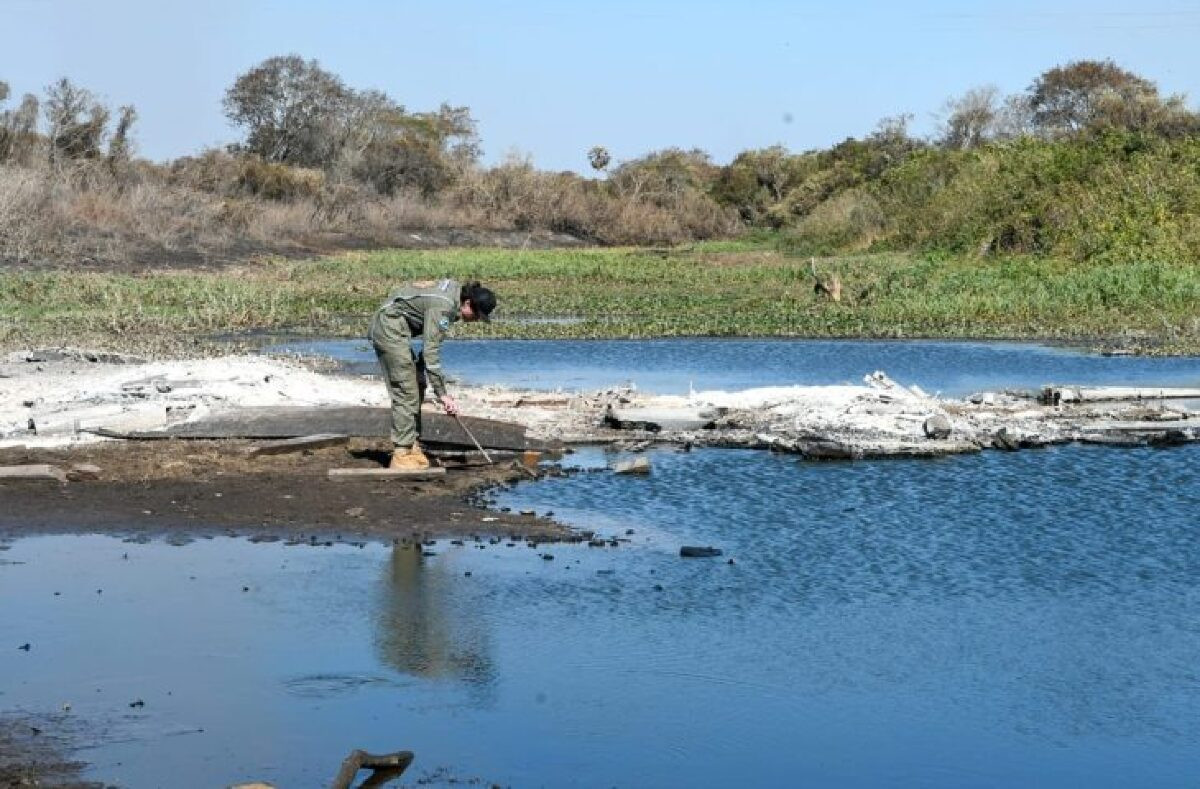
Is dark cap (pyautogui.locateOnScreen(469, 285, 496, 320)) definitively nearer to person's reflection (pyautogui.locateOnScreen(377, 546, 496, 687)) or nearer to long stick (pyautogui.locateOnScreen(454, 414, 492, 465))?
long stick (pyautogui.locateOnScreen(454, 414, 492, 465))

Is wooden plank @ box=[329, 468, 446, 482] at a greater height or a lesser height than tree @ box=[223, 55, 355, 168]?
lesser

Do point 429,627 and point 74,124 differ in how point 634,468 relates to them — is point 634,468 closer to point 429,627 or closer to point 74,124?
point 429,627

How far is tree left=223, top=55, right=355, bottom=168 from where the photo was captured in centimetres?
7275

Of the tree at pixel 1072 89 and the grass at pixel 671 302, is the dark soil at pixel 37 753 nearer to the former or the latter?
the grass at pixel 671 302

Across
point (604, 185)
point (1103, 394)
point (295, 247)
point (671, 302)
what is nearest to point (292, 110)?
point (604, 185)

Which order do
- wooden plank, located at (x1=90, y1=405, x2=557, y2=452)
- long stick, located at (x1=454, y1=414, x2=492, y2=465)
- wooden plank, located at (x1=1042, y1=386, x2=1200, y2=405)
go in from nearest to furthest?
long stick, located at (x1=454, y1=414, x2=492, y2=465) → wooden plank, located at (x1=90, y1=405, x2=557, y2=452) → wooden plank, located at (x1=1042, y1=386, x2=1200, y2=405)

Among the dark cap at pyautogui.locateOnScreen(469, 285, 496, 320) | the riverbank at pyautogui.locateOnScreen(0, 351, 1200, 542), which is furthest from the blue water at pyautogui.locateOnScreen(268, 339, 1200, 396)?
the dark cap at pyautogui.locateOnScreen(469, 285, 496, 320)

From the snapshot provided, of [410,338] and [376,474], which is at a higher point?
[410,338]

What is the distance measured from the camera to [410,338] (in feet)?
44.1

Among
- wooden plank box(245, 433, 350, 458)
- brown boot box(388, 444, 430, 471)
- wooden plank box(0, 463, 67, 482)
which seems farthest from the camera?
wooden plank box(245, 433, 350, 458)

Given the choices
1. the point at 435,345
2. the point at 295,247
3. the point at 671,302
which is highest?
the point at 295,247

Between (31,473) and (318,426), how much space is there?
2690 mm

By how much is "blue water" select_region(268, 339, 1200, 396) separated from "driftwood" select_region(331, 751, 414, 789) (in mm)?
13752

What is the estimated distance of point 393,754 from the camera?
7055 mm
